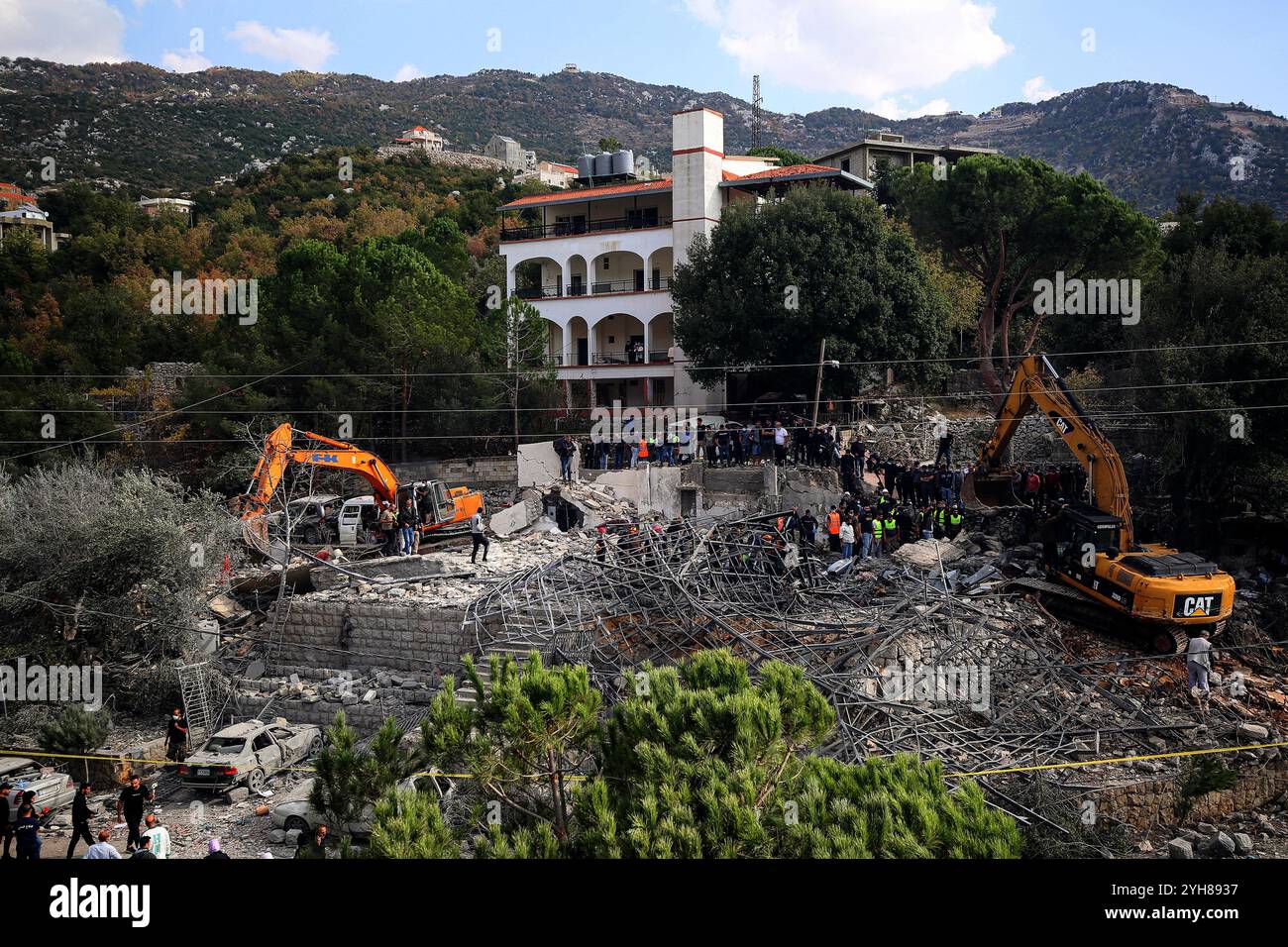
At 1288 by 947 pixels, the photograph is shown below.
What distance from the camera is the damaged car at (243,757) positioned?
51.4ft

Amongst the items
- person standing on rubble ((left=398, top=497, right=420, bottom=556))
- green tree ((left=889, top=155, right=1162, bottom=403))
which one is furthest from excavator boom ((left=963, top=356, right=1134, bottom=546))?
person standing on rubble ((left=398, top=497, right=420, bottom=556))

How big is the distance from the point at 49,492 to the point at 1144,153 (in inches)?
3954

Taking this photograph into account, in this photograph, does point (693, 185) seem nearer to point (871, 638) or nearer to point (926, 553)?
point (926, 553)

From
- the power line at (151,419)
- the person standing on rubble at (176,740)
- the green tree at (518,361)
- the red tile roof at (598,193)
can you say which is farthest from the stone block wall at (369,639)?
the red tile roof at (598,193)

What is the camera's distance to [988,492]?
2589 centimetres

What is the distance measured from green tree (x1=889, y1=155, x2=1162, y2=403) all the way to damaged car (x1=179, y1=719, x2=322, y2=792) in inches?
1044

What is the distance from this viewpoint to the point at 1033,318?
40750 mm

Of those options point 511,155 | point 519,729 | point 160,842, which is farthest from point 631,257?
point 511,155

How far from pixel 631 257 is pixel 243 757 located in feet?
107

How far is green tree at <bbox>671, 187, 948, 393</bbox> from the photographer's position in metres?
33.0

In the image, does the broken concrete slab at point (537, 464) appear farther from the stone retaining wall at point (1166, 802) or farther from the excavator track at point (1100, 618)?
the stone retaining wall at point (1166, 802)

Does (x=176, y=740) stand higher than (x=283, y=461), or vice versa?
(x=283, y=461)
